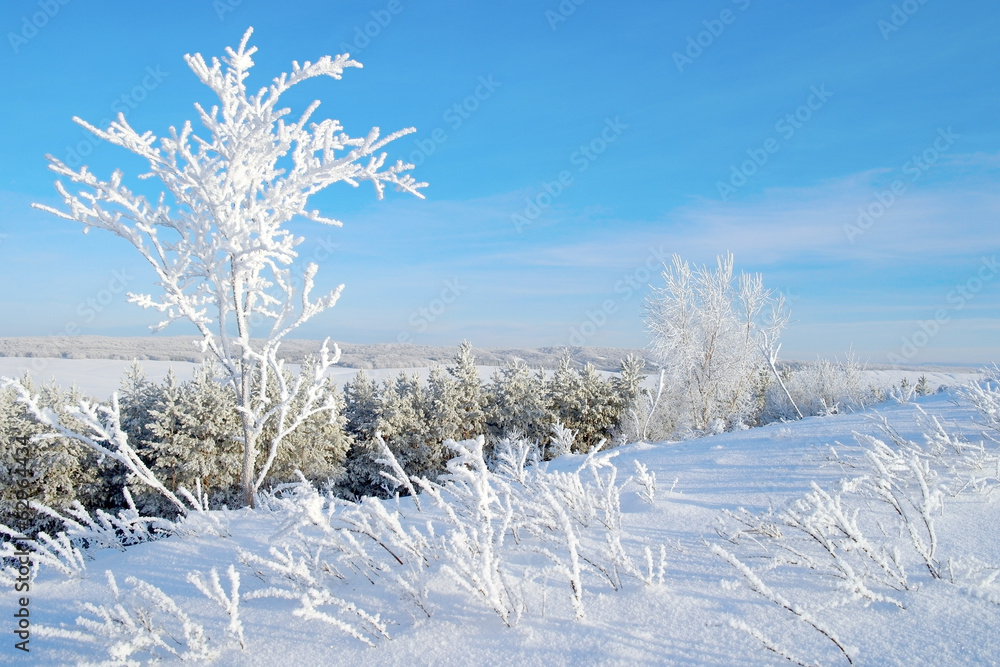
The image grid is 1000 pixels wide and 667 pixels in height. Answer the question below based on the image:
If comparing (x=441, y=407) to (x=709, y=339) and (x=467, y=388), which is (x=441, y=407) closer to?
(x=467, y=388)

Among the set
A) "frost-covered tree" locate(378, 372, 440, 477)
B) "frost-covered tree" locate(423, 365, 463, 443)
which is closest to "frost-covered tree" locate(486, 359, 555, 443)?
"frost-covered tree" locate(423, 365, 463, 443)

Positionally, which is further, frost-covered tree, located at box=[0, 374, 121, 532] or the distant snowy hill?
the distant snowy hill

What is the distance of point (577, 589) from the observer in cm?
182

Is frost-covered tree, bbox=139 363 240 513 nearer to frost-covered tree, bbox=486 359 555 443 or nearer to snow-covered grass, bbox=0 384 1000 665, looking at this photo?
frost-covered tree, bbox=486 359 555 443

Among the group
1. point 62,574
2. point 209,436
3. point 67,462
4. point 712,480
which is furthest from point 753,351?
point 67,462

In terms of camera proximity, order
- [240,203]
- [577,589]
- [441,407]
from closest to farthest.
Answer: [577,589] → [240,203] → [441,407]

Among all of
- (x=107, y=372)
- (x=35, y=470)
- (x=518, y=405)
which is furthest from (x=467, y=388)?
(x=107, y=372)

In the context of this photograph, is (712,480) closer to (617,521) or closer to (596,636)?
(617,521)

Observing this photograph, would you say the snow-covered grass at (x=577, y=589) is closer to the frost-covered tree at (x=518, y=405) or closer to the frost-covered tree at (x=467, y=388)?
the frost-covered tree at (x=467, y=388)

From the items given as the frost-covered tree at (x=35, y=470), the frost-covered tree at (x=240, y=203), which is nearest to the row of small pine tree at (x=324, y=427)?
the frost-covered tree at (x=35, y=470)

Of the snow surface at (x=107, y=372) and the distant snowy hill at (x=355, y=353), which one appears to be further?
the distant snowy hill at (x=355, y=353)

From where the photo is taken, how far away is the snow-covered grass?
163cm

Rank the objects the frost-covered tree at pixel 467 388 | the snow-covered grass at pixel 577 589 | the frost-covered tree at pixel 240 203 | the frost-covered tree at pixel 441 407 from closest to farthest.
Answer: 1. the snow-covered grass at pixel 577 589
2. the frost-covered tree at pixel 240 203
3. the frost-covered tree at pixel 441 407
4. the frost-covered tree at pixel 467 388

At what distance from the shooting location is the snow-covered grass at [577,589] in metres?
1.63
